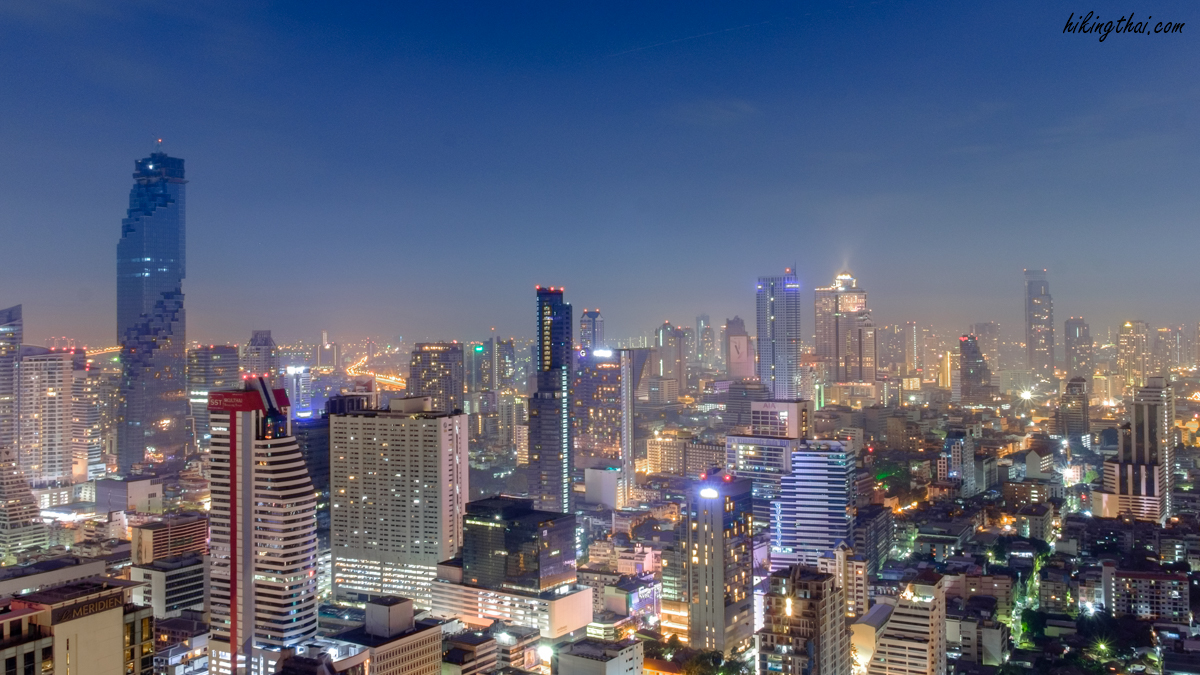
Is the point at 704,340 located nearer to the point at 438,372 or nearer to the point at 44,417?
the point at 438,372

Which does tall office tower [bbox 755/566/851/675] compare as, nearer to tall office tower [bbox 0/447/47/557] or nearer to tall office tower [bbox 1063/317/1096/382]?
tall office tower [bbox 0/447/47/557]

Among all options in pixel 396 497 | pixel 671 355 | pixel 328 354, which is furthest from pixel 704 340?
pixel 396 497

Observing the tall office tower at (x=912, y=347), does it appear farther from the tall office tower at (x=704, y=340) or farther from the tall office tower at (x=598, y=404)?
the tall office tower at (x=598, y=404)

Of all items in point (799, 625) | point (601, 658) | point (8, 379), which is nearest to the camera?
point (799, 625)

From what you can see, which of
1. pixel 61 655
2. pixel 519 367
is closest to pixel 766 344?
pixel 519 367

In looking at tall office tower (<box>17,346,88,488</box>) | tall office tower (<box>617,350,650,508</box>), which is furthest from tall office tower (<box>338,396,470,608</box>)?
tall office tower (<box>17,346,88,488</box>)

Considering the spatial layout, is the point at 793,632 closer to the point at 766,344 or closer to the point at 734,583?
the point at 734,583
